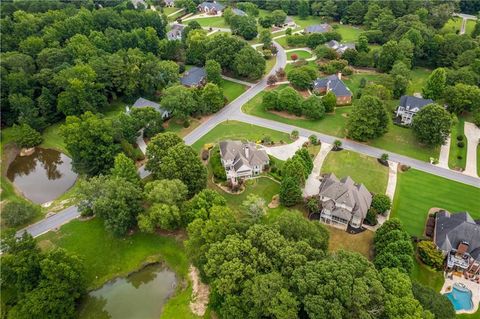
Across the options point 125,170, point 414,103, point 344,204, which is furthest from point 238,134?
point 414,103

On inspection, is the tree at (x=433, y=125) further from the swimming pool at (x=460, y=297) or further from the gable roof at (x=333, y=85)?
the swimming pool at (x=460, y=297)

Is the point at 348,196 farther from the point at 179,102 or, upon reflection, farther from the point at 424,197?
the point at 179,102

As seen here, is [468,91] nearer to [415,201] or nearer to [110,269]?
[415,201]

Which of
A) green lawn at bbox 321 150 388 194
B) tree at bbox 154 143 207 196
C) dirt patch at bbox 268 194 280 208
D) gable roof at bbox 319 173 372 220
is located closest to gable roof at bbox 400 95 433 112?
green lawn at bbox 321 150 388 194

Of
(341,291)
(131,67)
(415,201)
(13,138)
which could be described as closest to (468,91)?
(415,201)

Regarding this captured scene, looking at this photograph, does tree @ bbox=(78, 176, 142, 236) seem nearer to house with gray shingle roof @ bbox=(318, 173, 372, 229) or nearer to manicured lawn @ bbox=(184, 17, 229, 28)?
house with gray shingle roof @ bbox=(318, 173, 372, 229)

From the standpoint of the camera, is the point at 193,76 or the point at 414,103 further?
the point at 193,76
